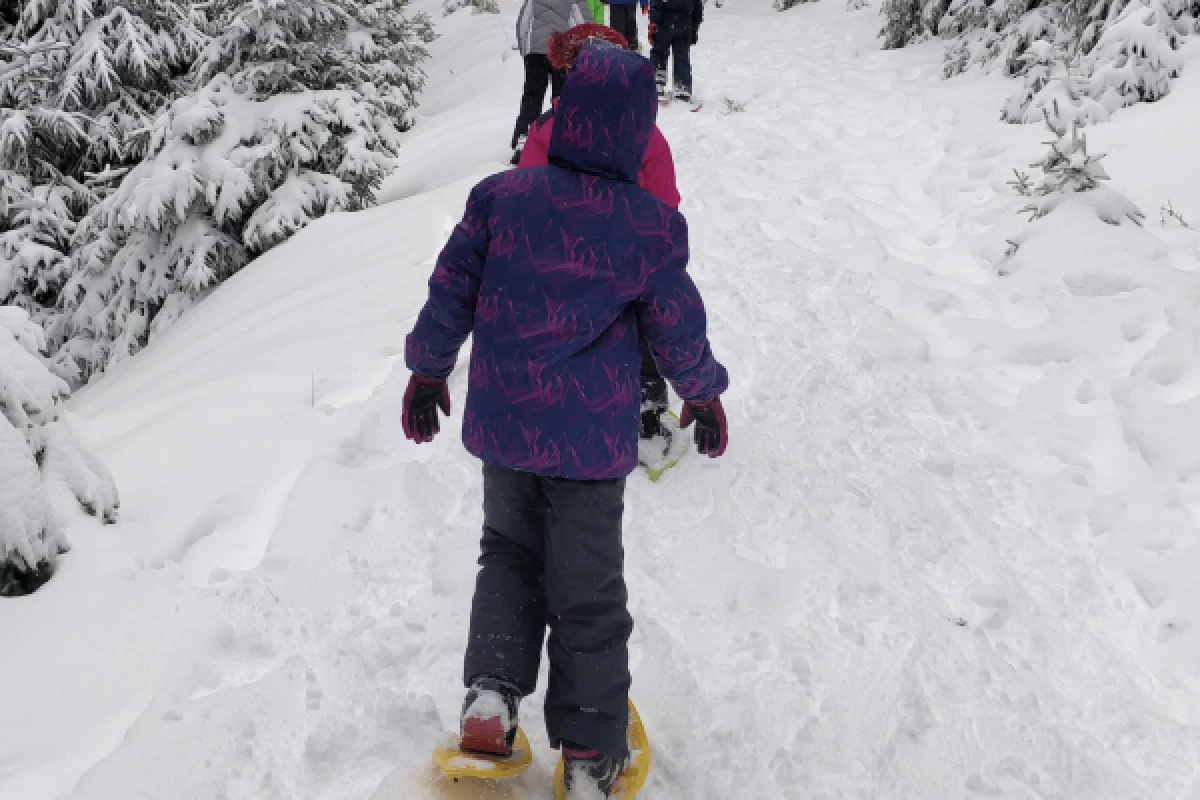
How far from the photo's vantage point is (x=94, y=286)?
8781 millimetres

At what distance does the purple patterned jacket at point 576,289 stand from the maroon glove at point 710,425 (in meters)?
0.22

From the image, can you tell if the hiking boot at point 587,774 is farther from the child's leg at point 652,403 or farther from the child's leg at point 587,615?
the child's leg at point 652,403

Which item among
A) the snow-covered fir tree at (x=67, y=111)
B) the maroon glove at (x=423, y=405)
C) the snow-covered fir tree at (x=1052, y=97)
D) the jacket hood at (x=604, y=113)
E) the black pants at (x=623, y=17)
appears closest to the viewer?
the jacket hood at (x=604, y=113)

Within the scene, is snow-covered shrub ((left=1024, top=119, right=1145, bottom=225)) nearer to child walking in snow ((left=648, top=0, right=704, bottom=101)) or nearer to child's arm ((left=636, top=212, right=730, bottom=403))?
child's arm ((left=636, top=212, right=730, bottom=403))

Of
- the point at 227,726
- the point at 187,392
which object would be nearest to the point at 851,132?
the point at 187,392

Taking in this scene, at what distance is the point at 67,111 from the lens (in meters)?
9.53

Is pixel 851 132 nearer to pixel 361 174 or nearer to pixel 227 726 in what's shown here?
pixel 361 174

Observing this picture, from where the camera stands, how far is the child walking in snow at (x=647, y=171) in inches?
120

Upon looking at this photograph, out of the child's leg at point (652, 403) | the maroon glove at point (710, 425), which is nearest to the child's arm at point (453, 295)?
the maroon glove at point (710, 425)

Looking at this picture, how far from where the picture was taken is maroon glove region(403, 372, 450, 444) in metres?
2.35

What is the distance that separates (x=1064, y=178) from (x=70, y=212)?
10.3 metres

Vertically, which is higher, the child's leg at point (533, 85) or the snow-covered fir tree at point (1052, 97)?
→ the child's leg at point (533, 85)

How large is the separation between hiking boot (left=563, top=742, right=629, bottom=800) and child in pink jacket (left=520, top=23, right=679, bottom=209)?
6.37 ft

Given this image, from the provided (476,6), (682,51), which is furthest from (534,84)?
(476,6)
